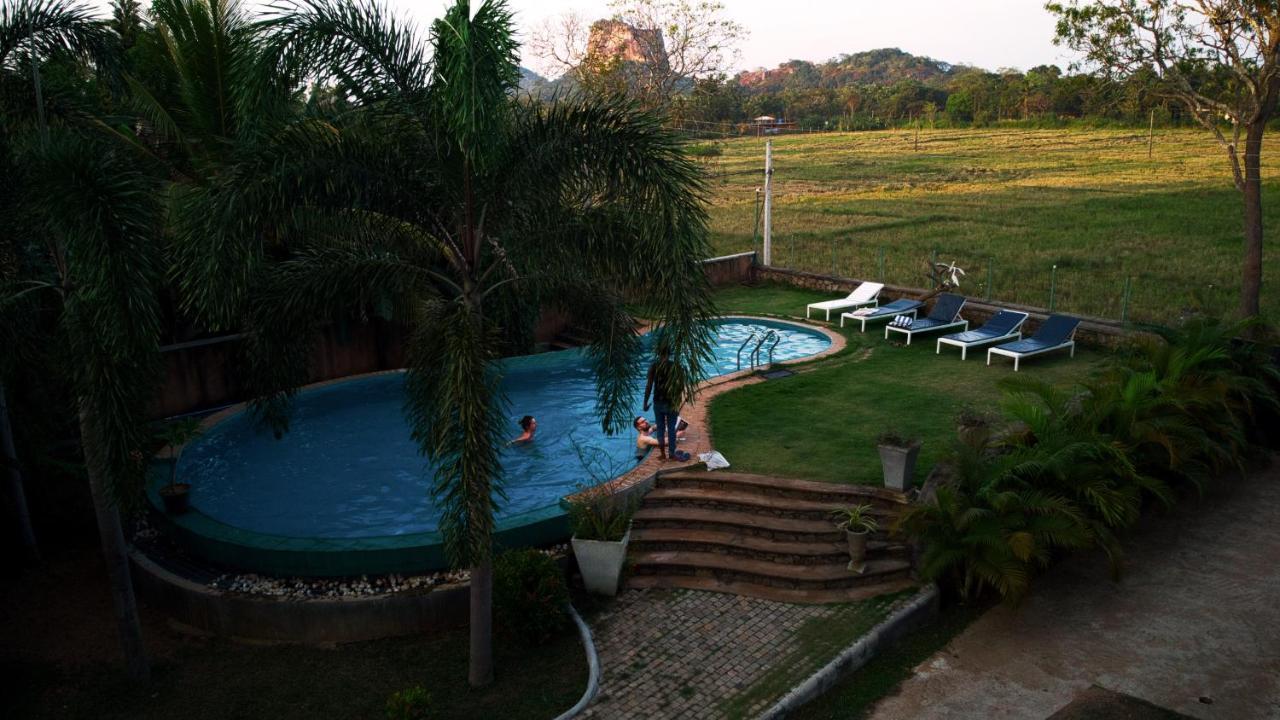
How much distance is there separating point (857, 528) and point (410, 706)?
473 cm

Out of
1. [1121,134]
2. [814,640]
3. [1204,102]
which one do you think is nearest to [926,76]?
[1121,134]

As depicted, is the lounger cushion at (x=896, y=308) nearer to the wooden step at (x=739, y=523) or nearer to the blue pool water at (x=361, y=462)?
the blue pool water at (x=361, y=462)

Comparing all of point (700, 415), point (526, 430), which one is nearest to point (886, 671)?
point (700, 415)

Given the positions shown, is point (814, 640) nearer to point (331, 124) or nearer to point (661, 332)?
point (661, 332)

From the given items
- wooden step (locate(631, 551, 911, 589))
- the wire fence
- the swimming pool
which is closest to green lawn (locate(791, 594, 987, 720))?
wooden step (locate(631, 551, 911, 589))

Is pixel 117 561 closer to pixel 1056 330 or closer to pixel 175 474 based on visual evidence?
pixel 175 474

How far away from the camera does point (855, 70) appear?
16712 cm

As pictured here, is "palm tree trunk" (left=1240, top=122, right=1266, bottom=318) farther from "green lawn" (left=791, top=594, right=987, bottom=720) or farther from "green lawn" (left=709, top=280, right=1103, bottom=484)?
"green lawn" (left=791, top=594, right=987, bottom=720)

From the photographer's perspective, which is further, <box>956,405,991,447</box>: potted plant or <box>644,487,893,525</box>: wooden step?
<box>644,487,893,525</box>: wooden step

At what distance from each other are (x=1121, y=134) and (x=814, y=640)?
66.4 m

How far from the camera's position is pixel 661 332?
7312mm

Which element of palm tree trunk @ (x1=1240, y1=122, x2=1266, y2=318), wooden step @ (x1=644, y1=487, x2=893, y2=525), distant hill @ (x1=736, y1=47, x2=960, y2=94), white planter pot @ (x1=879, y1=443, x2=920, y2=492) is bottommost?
wooden step @ (x1=644, y1=487, x2=893, y2=525)

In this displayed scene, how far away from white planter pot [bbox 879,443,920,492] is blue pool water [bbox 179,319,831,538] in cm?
246

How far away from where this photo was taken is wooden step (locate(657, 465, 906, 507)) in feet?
33.0
